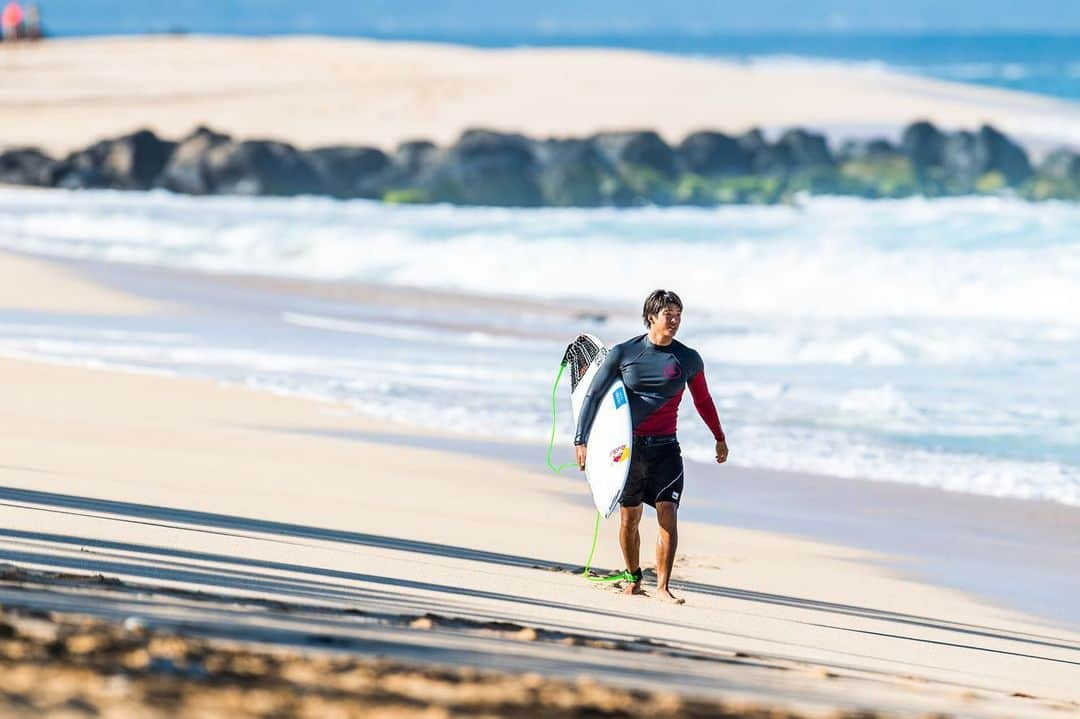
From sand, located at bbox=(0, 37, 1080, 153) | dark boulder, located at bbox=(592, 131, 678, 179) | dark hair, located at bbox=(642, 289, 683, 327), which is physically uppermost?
sand, located at bbox=(0, 37, 1080, 153)

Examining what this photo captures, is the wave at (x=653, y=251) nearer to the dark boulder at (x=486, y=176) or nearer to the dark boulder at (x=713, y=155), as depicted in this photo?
the dark boulder at (x=486, y=176)

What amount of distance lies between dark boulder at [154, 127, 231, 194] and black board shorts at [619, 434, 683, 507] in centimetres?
3371

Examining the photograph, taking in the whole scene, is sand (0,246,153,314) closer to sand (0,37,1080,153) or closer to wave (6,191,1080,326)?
wave (6,191,1080,326)

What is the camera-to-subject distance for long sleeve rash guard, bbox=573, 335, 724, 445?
7.95 metres

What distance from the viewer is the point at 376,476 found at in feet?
35.4

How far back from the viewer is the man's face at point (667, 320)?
7824mm

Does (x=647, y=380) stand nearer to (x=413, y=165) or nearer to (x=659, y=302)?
(x=659, y=302)

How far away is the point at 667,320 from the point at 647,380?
0.28 metres

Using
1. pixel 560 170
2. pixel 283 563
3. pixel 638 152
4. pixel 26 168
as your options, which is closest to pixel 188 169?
pixel 26 168

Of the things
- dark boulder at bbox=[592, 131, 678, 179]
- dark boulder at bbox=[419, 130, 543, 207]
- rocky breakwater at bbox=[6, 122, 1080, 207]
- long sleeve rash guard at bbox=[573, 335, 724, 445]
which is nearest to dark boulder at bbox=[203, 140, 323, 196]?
rocky breakwater at bbox=[6, 122, 1080, 207]

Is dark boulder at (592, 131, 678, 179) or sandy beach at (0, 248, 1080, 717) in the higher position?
dark boulder at (592, 131, 678, 179)

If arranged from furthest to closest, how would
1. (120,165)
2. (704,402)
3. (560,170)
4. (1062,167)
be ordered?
1. (1062,167)
2. (120,165)
3. (560,170)
4. (704,402)

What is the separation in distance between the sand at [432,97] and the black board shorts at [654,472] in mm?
43696

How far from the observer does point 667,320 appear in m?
7.84
